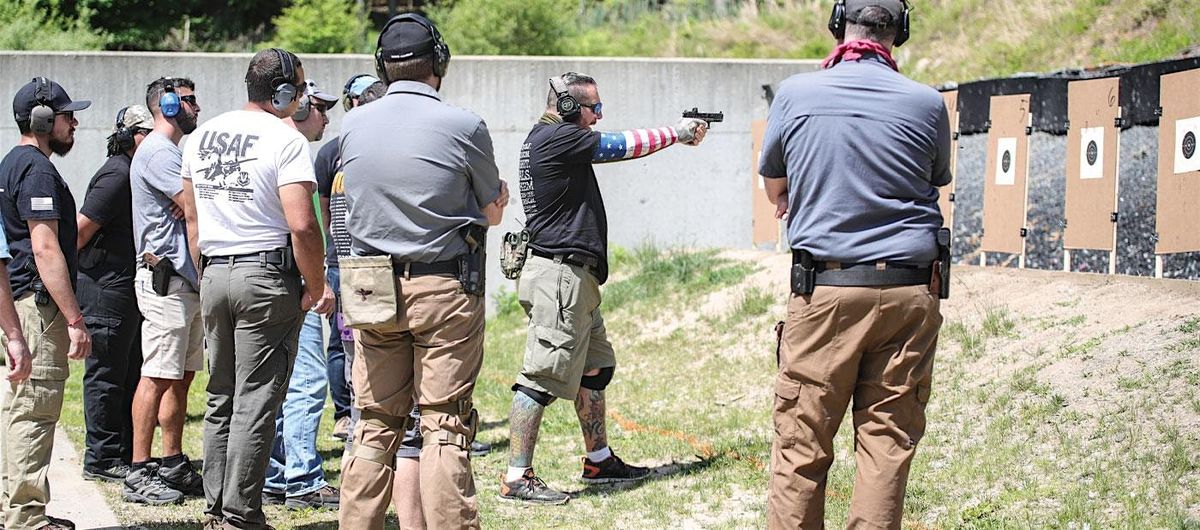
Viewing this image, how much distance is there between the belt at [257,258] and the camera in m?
5.02

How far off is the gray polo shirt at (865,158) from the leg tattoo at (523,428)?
2.42 m

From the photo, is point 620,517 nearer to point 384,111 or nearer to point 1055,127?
point 384,111

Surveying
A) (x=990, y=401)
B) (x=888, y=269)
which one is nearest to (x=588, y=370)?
(x=990, y=401)

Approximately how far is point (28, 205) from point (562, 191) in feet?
8.20

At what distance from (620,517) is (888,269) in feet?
7.71

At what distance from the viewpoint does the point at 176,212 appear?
6254 mm

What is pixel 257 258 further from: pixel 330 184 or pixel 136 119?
pixel 136 119

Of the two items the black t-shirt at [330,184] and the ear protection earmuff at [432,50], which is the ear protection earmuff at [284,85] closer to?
the black t-shirt at [330,184]

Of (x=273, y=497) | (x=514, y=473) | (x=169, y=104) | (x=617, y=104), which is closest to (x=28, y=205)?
(x=169, y=104)

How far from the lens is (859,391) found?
4.32 meters

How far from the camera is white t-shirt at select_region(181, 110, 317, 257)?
496 cm

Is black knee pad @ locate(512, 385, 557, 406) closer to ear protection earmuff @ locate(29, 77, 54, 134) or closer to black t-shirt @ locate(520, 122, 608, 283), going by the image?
black t-shirt @ locate(520, 122, 608, 283)

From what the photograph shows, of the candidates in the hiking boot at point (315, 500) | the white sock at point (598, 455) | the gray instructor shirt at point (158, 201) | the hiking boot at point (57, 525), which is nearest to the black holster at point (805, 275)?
the white sock at point (598, 455)

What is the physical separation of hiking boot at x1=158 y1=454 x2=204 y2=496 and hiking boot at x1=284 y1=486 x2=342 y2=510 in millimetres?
566
